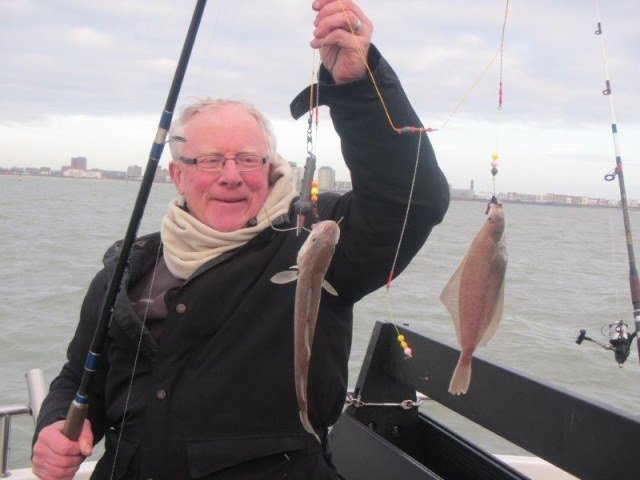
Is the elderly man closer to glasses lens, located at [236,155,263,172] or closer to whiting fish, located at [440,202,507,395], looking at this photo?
glasses lens, located at [236,155,263,172]

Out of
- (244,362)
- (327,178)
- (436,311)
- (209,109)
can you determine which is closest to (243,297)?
(244,362)

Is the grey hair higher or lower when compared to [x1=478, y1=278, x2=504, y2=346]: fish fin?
higher

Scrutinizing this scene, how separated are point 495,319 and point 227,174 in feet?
3.70

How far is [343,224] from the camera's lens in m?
2.25

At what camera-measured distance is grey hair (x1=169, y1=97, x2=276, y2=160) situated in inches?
102

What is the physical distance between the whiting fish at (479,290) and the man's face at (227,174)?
0.93 meters

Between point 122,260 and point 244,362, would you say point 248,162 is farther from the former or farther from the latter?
point 244,362

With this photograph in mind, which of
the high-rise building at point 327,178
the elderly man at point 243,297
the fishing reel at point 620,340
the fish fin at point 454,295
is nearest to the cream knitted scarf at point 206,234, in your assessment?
the elderly man at point 243,297

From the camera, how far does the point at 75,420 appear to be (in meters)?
2.47

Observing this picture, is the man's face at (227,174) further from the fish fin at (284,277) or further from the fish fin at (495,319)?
the fish fin at (495,319)

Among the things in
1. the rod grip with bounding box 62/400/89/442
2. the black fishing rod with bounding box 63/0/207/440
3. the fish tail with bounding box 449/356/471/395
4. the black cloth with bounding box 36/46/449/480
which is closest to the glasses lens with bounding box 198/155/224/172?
the black fishing rod with bounding box 63/0/207/440

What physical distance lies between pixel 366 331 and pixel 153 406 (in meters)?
9.39

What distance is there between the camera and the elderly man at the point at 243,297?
79.7 inches

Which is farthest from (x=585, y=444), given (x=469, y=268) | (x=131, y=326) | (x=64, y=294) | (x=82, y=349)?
(x=64, y=294)
